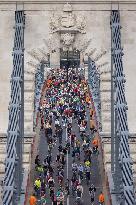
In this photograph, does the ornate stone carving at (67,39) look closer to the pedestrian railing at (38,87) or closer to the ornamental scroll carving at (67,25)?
the ornamental scroll carving at (67,25)

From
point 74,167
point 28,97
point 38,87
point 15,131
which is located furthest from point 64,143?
point 15,131

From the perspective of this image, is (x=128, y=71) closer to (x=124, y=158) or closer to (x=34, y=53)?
(x=34, y=53)

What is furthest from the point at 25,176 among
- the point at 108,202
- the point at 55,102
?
the point at 55,102

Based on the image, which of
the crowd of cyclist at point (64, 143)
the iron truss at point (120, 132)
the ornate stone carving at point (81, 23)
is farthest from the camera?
the ornate stone carving at point (81, 23)

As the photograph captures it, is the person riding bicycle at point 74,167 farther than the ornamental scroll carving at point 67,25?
No

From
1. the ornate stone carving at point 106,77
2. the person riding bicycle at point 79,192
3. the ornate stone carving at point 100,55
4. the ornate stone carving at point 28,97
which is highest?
the ornate stone carving at point 100,55

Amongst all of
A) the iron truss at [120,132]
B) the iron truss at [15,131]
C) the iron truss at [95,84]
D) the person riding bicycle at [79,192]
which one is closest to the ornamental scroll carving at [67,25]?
the iron truss at [120,132]
